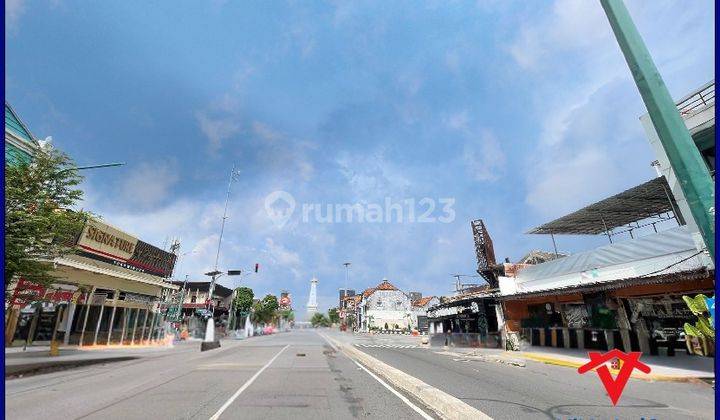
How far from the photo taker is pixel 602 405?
827 centimetres

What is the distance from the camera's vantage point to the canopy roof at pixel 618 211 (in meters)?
19.5

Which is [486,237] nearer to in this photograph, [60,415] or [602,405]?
[602,405]

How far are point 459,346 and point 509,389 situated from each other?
73.8 ft

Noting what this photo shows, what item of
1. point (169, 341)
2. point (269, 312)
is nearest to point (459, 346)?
point (169, 341)

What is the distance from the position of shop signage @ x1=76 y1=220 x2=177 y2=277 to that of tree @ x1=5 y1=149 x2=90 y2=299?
9.27 metres

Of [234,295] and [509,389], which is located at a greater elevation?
[234,295]

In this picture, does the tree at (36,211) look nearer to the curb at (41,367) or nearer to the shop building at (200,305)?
the curb at (41,367)

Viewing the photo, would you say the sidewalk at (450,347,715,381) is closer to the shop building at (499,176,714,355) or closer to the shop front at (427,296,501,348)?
the shop building at (499,176,714,355)

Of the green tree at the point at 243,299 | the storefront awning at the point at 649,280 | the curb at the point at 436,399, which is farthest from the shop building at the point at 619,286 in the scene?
the green tree at the point at 243,299

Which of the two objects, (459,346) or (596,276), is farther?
(459,346)

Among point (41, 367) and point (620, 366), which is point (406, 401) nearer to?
point (620, 366)

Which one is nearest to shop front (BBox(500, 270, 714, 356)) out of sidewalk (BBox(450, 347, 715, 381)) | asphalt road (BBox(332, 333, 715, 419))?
sidewalk (BBox(450, 347, 715, 381))

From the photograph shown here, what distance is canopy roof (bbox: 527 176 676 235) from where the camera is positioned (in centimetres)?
1955

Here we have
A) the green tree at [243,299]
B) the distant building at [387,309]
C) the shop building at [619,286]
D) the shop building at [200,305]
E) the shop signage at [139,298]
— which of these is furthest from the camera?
the distant building at [387,309]
